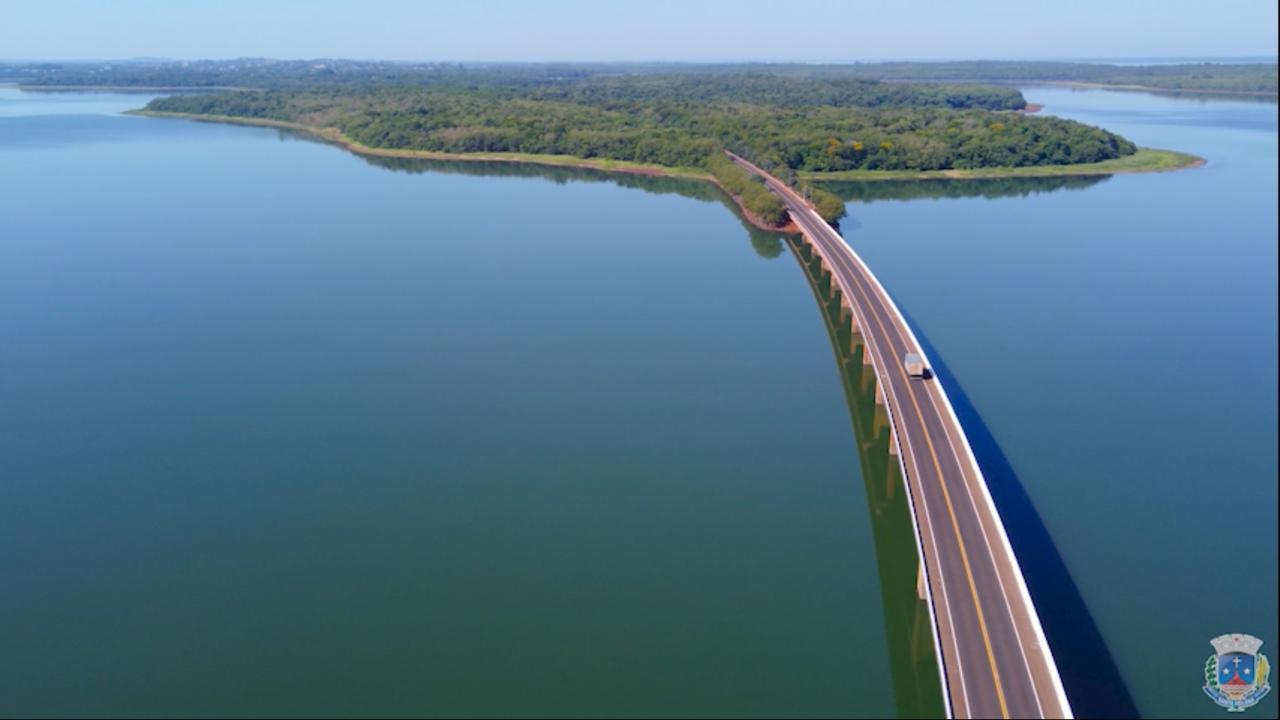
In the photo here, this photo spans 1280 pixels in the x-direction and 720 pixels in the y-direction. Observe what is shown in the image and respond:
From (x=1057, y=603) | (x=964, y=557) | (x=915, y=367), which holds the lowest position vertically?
(x=1057, y=603)

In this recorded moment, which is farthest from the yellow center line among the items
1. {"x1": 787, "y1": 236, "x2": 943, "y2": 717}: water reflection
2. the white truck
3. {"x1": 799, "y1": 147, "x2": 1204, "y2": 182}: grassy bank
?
{"x1": 799, "y1": 147, "x2": 1204, "y2": 182}: grassy bank

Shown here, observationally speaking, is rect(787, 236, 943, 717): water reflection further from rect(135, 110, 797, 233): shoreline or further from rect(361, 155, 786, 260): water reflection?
rect(361, 155, 786, 260): water reflection

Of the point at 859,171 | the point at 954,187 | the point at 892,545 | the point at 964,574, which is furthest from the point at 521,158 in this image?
the point at 964,574

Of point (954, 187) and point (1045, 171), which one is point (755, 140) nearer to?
point (954, 187)

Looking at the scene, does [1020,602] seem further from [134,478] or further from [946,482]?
[134,478]

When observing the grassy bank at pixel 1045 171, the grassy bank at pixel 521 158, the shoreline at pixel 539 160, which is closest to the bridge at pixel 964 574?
the shoreline at pixel 539 160

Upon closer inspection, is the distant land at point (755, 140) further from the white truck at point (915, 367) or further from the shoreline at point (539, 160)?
the white truck at point (915, 367)

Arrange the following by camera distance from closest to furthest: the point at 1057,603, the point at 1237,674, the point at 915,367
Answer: the point at 1237,674 < the point at 1057,603 < the point at 915,367
